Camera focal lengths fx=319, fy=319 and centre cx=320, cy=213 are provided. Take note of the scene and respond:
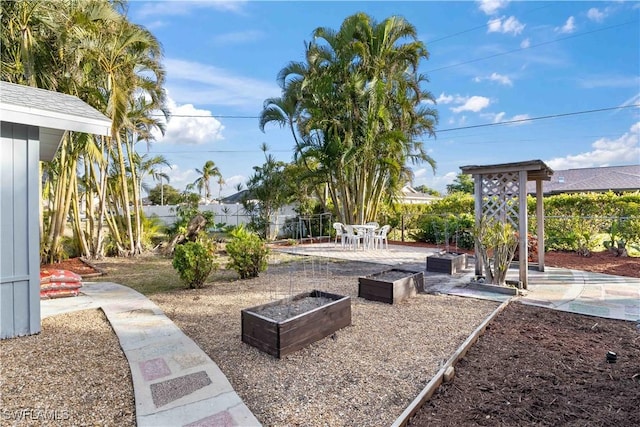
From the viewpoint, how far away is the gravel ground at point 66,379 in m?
1.96

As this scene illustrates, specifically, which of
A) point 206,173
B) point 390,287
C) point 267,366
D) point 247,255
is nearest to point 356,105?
point 247,255

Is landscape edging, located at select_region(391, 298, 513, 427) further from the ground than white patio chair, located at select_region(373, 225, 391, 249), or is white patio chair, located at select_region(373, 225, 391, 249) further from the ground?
white patio chair, located at select_region(373, 225, 391, 249)

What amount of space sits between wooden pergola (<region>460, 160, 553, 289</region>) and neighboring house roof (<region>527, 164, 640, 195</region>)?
60.0 feet

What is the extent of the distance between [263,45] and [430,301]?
9.24 m

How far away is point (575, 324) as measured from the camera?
3652 millimetres

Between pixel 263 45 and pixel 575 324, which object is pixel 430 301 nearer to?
pixel 575 324

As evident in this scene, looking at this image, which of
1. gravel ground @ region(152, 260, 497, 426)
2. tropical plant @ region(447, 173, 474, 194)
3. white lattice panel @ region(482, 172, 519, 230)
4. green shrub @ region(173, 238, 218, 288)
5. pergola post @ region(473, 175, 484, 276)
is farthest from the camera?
tropical plant @ region(447, 173, 474, 194)

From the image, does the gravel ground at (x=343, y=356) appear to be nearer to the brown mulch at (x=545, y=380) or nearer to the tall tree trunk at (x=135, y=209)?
the brown mulch at (x=545, y=380)

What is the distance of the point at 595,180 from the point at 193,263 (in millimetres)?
28935

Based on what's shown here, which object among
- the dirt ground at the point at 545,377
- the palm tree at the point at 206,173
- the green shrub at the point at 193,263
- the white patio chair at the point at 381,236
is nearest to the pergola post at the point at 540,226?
the dirt ground at the point at 545,377

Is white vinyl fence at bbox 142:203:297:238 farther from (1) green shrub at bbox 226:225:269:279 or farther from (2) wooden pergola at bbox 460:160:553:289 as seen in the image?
(2) wooden pergola at bbox 460:160:553:289

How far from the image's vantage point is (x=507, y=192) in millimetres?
5543

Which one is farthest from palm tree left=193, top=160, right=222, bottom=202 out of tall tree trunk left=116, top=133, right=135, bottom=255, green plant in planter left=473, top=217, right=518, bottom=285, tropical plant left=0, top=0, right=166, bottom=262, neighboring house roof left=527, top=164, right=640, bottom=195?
green plant in planter left=473, top=217, right=518, bottom=285

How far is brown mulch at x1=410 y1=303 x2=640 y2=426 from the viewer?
6.64 feet
